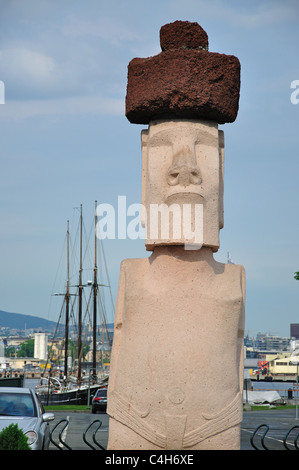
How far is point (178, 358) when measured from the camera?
6.56 meters

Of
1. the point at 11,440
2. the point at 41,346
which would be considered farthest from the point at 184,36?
the point at 41,346

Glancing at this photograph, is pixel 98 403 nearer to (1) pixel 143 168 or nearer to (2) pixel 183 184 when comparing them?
(1) pixel 143 168

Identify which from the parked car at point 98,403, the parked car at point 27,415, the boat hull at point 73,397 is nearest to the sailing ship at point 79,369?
the boat hull at point 73,397

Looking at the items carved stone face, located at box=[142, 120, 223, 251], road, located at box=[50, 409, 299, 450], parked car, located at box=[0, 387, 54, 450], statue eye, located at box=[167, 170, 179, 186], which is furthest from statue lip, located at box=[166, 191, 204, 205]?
road, located at box=[50, 409, 299, 450]

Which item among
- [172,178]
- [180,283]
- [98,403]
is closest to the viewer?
[180,283]

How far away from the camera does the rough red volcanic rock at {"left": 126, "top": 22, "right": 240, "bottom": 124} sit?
6.94 meters

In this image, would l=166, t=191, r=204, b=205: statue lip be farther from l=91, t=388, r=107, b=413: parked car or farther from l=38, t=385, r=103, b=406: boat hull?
l=38, t=385, r=103, b=406: boat hull

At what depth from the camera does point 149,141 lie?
716cm

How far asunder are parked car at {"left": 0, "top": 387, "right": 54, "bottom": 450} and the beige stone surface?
11.1ft

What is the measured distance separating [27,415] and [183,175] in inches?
225

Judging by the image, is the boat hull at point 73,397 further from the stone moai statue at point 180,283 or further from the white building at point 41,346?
the white building at point 41,346
